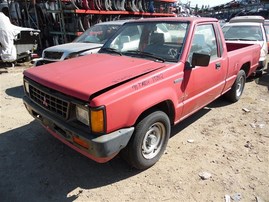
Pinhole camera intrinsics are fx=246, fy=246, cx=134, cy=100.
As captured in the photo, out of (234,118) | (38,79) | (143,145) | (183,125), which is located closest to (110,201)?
(143,145)

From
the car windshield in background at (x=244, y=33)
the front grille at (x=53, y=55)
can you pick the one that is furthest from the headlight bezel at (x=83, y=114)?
the car windshield in background at (x=244, y=33)

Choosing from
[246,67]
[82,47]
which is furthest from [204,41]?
[82,47]

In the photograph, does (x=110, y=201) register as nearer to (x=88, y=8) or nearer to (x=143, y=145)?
(x=143, y=145)

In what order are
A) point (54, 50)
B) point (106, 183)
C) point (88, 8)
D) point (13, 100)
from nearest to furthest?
point (106, 183), point (13, 100), point (54, 50), point (88, 8)

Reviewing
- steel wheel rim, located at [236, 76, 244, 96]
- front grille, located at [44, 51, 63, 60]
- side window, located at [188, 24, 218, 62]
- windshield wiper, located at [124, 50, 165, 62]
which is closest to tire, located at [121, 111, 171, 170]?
windshield wiper, located at [124, 50, 165, 62]

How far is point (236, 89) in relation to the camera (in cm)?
528

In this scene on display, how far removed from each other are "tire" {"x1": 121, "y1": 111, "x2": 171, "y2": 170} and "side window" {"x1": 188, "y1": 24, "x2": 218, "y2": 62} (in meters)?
1.02

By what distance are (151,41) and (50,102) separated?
1765 millimetres

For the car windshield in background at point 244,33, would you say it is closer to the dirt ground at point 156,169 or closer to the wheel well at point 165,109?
the dirt ground at point 156,169

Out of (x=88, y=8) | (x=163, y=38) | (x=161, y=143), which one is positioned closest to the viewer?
(x=161, y=143)

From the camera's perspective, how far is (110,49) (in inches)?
159

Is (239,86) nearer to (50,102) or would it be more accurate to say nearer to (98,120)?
(98,120)

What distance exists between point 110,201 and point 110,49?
237 centimetres

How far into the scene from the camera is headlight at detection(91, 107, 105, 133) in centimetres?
238
